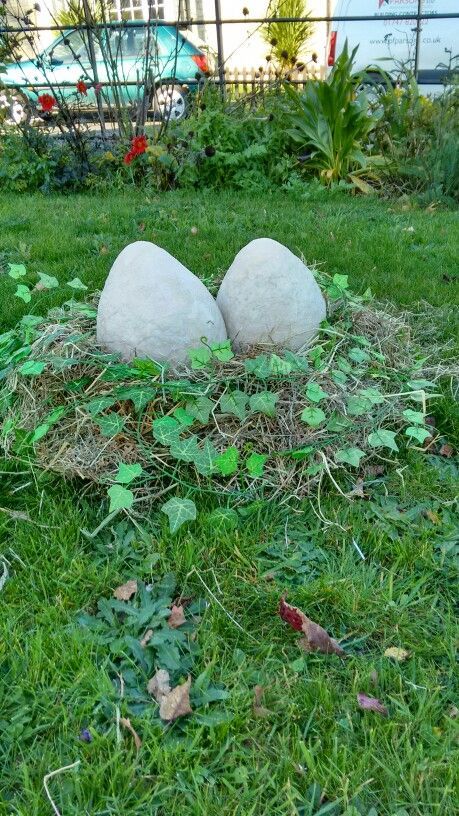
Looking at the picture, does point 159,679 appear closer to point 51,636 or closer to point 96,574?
point 51,636

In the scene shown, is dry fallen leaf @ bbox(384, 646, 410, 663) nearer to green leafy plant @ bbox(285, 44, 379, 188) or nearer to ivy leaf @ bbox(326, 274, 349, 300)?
ivy leaf @ bbox(326, 274, 349, 300)

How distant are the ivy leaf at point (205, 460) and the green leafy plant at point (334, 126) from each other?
5.21 meters

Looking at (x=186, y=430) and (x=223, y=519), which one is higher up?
(x=186, y=430)

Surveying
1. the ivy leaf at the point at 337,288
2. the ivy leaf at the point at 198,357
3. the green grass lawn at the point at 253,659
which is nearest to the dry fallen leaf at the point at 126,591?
the green grass lawn at the point at 253,659

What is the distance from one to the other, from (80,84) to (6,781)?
268 inches

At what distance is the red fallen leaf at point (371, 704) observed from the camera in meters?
1.76

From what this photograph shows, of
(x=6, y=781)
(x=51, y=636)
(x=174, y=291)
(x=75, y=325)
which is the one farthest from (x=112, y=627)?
(x=75, y=325)

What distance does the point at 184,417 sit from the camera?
263cm

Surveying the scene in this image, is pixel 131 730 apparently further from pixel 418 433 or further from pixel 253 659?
pixel 418 433

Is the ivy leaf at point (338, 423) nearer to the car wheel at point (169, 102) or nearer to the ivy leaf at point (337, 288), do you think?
the ivy leaf at point (337, 288)

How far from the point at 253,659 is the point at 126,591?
1.52ft

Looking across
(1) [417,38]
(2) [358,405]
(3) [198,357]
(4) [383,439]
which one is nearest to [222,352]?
(3) [198,357]

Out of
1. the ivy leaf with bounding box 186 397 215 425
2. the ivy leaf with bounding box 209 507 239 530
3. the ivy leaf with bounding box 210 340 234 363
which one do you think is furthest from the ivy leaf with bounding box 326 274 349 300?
the ivy leaf with bounding box 209 507 239 530

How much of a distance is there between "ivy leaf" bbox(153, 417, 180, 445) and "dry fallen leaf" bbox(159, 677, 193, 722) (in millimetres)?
959
